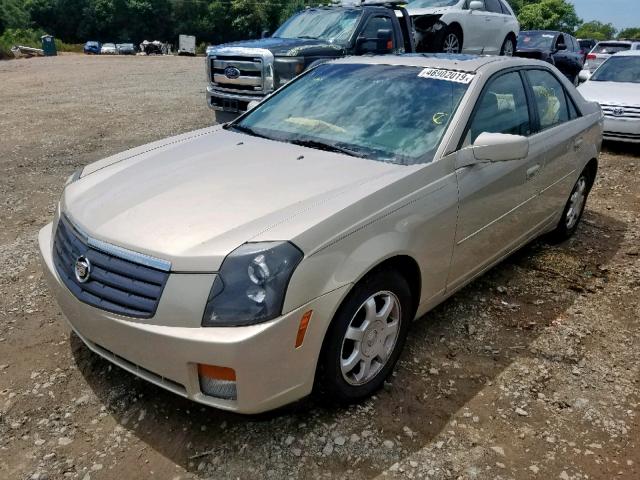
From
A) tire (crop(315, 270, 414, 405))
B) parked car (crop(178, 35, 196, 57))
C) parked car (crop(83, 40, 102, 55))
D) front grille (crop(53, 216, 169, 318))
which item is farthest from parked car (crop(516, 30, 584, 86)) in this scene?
parked car (crop(83, 40, 102, 55))

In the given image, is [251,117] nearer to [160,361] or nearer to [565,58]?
[160,361]

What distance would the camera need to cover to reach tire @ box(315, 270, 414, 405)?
2.37 m

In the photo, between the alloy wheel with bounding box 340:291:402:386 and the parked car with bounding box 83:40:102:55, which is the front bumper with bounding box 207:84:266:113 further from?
the parked car with bounding box 83:40:102:55

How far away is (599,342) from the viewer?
3330 mm

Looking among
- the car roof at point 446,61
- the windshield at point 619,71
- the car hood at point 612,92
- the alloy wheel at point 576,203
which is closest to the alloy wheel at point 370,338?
the car roof at point 446,61

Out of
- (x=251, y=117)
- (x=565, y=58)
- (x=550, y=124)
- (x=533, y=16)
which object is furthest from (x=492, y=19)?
(x=533, y=16)

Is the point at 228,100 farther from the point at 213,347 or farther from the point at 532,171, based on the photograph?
the point at 213,347

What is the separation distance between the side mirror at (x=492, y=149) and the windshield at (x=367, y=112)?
186mm

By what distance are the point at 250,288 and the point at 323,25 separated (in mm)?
7828

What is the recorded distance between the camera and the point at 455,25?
34.1 ft

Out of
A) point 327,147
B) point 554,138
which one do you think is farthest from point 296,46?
point 327,147

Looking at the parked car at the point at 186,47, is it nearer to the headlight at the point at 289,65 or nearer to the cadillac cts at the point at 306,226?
the headlight at the point at 289,65

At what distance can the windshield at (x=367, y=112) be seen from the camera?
301 cm

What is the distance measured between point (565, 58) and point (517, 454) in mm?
14697
